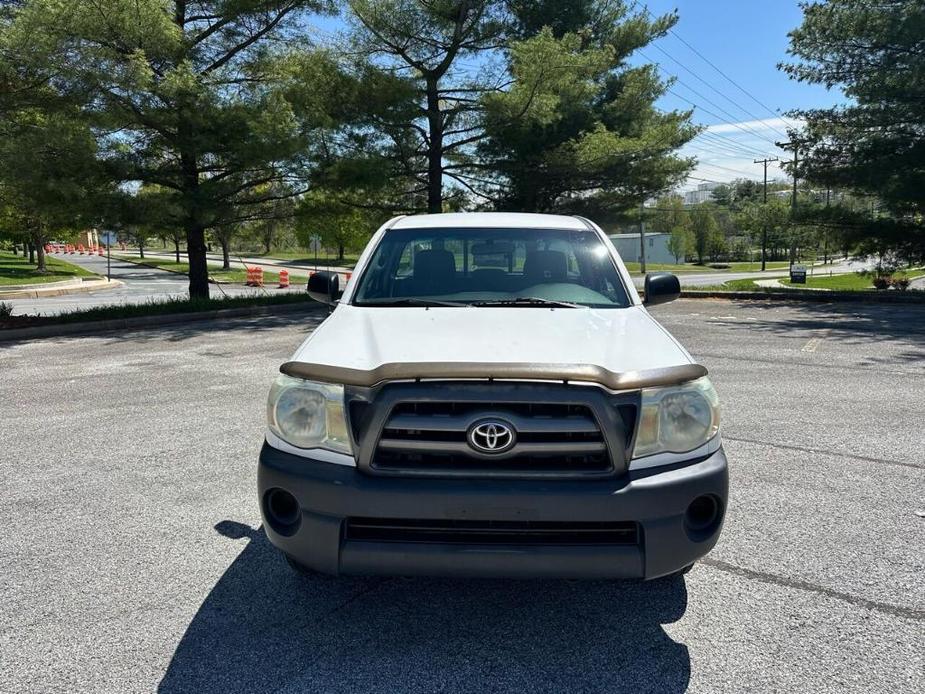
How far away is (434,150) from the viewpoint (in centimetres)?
1878

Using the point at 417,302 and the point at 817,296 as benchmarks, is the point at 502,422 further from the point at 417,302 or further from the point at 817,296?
the point at 817,296

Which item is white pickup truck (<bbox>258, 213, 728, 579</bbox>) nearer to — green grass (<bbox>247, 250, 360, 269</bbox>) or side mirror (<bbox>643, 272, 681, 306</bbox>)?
side mirror (<bbox>643, 272, 681, 306</bbox>)

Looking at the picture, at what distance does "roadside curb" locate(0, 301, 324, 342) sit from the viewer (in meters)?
12.0

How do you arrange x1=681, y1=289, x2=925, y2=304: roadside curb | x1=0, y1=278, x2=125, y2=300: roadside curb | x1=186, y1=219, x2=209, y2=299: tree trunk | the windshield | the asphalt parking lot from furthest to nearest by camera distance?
x1=0, y1=278, x2=125, y2=300: roadside curb → x1=186, y1=219, x2=209, y2=299: tree trunk → x1=681, y1=289, x2=925, y2=304: roadside curb → the windshield → the asphalt parking lot

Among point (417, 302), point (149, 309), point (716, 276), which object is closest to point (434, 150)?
point (149, 309)

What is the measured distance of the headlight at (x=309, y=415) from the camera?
2.49 metres

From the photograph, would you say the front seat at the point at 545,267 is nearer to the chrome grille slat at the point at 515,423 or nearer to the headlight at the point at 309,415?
the chrome grille slat at the point at 515,423

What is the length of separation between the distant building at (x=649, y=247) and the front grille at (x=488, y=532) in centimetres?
9533

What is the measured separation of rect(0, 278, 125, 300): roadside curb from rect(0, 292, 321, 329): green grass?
1256 centimetres

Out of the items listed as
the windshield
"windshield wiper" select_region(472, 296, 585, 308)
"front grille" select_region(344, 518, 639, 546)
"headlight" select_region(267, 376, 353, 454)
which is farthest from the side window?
"front grille" select_region(344, 518, 639, 546)

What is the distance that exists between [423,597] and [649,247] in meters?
102

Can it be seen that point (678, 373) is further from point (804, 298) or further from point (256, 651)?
point (804, 298)

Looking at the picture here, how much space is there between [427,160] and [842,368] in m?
13.9

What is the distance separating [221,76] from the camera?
50.8 feet
